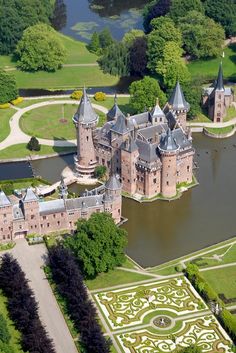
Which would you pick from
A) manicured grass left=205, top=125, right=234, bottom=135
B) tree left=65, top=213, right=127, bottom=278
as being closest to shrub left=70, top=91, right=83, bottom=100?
manicured grass left=205, top=125, right=234, bottom=135

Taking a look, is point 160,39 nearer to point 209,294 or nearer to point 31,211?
point 31,211

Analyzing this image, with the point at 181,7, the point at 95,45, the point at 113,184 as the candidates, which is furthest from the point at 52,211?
the point at 181,7

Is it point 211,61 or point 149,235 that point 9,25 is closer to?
point 211,61

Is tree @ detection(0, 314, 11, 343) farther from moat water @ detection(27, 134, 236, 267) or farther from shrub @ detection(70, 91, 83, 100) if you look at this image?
shrub @ detection(70, 91, 83, 100)

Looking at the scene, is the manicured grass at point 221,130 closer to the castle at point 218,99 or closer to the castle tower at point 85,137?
the castle at point 218,99

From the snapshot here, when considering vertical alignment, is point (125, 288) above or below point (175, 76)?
below

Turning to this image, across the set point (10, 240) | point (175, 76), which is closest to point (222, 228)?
point (10, 240)

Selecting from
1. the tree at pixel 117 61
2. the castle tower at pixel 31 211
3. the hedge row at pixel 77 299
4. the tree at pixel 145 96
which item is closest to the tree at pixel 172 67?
the tree at pixel 117 61
